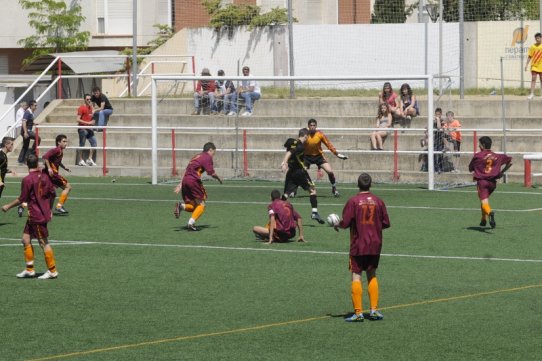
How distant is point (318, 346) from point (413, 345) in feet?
3.20

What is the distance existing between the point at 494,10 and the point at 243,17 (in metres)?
8.53

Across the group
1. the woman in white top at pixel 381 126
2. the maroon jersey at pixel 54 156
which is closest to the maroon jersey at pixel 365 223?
the maroon jersey at pixel 54 156

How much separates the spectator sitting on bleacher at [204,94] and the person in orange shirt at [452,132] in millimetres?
6856

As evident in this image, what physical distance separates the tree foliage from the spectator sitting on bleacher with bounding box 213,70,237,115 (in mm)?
7568

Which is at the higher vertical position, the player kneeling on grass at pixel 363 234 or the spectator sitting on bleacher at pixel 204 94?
the spectator sitting on bleacher at pixel 204 94

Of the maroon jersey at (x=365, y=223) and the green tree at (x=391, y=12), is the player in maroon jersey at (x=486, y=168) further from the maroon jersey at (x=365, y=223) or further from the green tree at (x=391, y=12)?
the green tree at (x=391, y=12)

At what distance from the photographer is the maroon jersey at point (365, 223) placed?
539 inches

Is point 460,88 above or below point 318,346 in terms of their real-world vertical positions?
above

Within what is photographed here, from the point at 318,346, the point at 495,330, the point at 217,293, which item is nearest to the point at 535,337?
the point at 495,330

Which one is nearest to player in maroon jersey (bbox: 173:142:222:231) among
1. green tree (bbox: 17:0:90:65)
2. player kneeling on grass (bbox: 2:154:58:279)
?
player kneeling on grass (bbox: 2:154:58:279)

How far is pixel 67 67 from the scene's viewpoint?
41.9 meters

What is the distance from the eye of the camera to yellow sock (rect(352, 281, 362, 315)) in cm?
1366

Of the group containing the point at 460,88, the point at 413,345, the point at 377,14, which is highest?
the point at 377,14

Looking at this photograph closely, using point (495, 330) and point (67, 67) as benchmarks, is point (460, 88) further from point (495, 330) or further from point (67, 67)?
point (495, 330)
